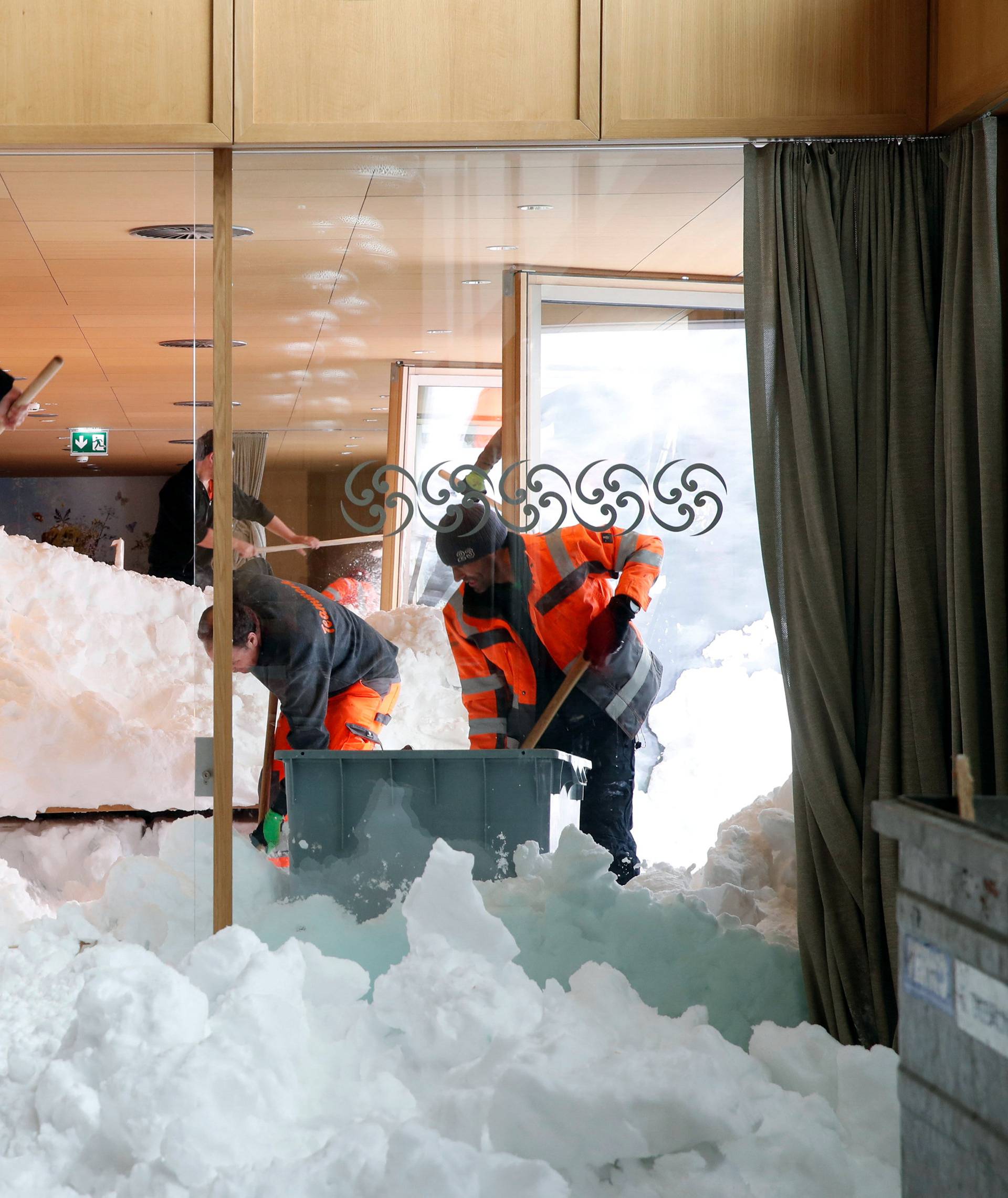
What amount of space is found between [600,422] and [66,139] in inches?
49.3

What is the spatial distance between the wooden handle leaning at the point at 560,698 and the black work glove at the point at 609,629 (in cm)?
3

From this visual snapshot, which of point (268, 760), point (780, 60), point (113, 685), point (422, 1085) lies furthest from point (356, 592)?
point (780, 60)

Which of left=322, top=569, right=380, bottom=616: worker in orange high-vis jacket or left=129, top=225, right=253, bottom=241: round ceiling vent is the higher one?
left=129, top=225, right=253, bottom=241: round ceiling vent

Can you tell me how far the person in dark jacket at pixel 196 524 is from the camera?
2.51 meters

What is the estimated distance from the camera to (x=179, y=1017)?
6.98ft

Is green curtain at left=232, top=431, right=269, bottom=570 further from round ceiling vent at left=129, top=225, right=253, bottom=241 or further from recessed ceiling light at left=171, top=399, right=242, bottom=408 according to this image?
round ceiling vent at left=129, top=225, right=253, bottom=241

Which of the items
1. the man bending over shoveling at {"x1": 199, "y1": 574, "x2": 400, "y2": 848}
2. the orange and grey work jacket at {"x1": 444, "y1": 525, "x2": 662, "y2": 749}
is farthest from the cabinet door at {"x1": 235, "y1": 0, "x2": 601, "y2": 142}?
the man bending over shoveling at {"x1": 199, "y1": 574, "x2": 400, "y2": 848}

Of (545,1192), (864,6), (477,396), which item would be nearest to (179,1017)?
(545,1192)

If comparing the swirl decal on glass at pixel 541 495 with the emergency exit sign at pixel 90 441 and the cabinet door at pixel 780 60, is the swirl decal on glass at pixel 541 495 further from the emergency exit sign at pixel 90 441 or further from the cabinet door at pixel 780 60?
the cabinet door at pixel 780 60

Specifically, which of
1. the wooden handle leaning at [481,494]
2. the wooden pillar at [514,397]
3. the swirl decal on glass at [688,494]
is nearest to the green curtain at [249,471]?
the wooden handle leaning at [481,494]

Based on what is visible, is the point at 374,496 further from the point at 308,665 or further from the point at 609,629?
the point at 609,629

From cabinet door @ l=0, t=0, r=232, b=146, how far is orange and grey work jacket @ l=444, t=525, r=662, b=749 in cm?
111

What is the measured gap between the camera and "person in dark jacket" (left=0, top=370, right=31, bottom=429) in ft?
8.72

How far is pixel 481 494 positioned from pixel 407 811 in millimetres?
712
